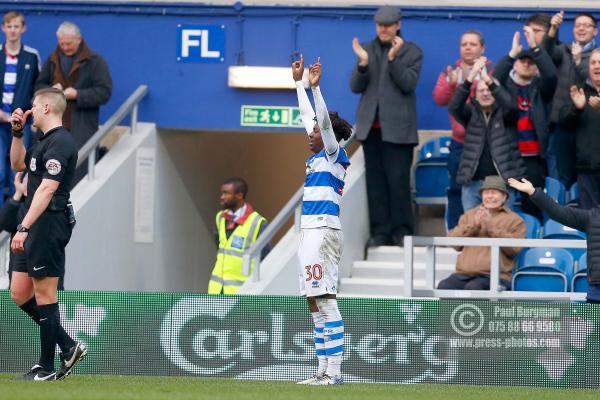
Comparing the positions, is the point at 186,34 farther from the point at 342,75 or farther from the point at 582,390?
the point at 582,390

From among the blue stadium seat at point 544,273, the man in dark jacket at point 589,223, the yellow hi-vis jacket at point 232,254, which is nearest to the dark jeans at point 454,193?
the blue stadium seat at point 544,273

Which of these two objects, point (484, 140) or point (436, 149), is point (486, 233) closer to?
point (484, 140)

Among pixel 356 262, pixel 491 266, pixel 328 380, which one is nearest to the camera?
pixel 328 380

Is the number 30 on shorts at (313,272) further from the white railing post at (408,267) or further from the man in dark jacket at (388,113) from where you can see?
the man in dark jacket at (388,113)

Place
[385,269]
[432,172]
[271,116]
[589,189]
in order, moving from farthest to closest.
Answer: [271,116] → [432,172] → [385,269] → [589,189]

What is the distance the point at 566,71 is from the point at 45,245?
6741 mm

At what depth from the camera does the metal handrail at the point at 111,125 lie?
15.3 metres

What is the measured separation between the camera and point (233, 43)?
17062 millimetres

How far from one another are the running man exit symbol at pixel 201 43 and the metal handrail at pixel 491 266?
4.92 m

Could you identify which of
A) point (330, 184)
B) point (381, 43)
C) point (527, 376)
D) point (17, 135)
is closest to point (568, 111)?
point (381, 43)

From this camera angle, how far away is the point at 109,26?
17375mm

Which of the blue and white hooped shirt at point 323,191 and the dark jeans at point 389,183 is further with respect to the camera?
the dark jeans at point 389,183

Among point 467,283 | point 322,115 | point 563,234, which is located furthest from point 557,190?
point 322,115

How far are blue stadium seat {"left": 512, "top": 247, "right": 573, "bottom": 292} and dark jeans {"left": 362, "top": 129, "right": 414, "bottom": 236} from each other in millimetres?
1932
